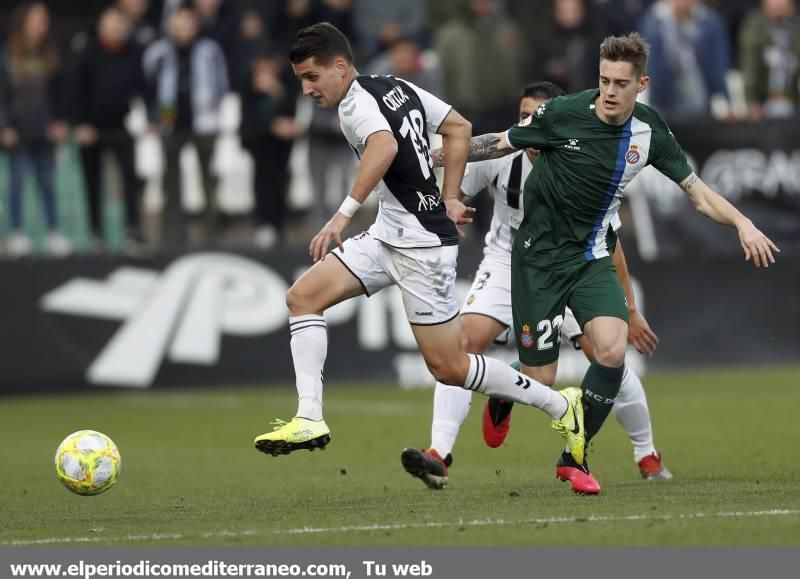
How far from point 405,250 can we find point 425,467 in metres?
1.29

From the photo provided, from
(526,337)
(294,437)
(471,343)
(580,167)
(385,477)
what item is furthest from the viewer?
(385,477)

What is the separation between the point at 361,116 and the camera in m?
8.73

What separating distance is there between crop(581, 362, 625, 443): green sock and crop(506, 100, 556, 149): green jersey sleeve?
127 centimetres

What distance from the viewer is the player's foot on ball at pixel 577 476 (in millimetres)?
8742

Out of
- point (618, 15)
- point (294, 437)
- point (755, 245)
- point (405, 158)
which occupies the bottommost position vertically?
point (294, 437)

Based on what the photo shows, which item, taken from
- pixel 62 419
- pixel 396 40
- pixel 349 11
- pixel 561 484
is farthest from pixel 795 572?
pixel 349 11

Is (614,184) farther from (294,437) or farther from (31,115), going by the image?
(31,115)

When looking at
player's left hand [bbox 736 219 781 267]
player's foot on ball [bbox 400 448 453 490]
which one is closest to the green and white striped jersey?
player's left hand [bbox 736 219 781 267]

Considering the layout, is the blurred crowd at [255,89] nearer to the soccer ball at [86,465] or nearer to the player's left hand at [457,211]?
the player's left hand at [457,211]

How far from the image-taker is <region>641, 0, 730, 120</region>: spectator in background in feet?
57.2

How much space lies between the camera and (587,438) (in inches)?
359

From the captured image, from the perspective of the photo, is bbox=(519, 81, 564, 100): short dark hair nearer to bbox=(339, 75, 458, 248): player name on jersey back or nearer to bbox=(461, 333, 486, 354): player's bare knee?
bbox=(339, 75, 458, 248): player name on jersey back

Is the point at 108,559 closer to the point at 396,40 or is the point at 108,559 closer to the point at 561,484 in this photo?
the point at 561,484

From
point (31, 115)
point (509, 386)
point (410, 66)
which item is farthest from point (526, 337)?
point (31, 115)
